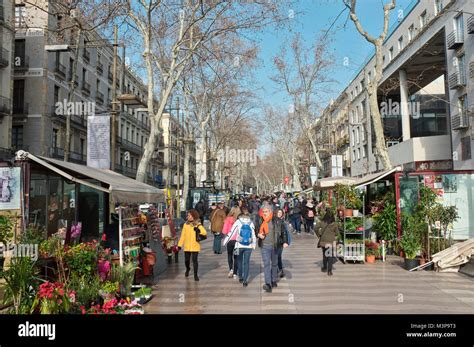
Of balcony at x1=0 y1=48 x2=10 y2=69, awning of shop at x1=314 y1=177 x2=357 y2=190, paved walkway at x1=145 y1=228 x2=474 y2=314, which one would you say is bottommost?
paved walkway at x1=145 y1=228 x2=474 y2=314

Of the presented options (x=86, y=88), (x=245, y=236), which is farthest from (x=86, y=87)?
(x=245, y=236)

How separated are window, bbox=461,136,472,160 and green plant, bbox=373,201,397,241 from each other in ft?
39.0

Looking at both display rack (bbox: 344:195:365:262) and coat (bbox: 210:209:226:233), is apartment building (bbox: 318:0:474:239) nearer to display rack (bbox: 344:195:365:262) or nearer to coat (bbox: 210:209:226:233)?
display rack (bbox: 344:195:365:262)

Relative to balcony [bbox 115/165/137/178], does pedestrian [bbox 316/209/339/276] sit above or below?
below

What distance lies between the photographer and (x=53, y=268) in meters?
7.27

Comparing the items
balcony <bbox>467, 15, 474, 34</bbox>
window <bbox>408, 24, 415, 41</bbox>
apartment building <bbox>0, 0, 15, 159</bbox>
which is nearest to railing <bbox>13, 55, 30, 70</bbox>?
apartment building <bbox>0, 0, 15, 159</bbox>

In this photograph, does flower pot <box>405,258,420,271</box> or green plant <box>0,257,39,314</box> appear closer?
green plant <box>0,257,39,314</box>

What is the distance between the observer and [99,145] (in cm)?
1291

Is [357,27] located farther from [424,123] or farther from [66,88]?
[66,88]

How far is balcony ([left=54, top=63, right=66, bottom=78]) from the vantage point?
3149cm

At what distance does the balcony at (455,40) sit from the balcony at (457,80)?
4.86 feet

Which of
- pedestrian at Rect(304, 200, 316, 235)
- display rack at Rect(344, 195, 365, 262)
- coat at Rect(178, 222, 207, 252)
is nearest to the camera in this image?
coat at Rect(178, 222, 207, 252)

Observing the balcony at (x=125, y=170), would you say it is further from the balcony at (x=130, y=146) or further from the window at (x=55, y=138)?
the window at (x=55, y=138)
